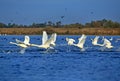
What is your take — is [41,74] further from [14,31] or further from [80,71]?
[14,31]

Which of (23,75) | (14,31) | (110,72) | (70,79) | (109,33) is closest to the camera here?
(70,79)

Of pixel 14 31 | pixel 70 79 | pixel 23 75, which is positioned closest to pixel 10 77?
pixel 23 75

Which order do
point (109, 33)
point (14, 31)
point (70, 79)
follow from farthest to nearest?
point (14, 31)
point (109, 33)
point (70, 79)

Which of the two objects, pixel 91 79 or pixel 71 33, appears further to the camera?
pixel 71 33

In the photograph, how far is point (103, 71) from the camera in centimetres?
3303

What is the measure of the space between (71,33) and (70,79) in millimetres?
149028

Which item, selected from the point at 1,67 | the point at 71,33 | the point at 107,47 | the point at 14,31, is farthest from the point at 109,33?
the point at 1,67

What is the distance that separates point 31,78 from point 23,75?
5.74 ft

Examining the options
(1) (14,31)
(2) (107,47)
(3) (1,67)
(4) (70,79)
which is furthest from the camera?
(1) (14,31)

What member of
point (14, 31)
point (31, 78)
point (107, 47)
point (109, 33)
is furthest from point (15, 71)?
point (14, 31)

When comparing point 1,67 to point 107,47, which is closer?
point 1,67

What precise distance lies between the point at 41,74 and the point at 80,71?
3030 mm

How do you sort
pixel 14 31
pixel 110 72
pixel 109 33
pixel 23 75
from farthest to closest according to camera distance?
pixel 14 31 < pixel 109 33 < pixel 110 72 < pixel 23 75

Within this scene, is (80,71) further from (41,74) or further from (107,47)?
(107,47)
